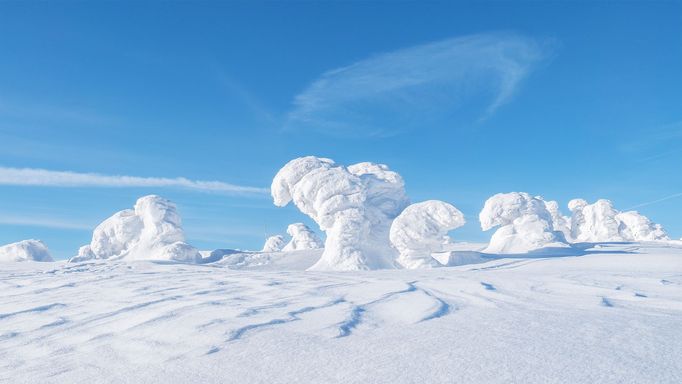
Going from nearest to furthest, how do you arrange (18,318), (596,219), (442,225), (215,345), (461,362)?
(461,362), (215,345), (18,318), (442,225), (596,219)

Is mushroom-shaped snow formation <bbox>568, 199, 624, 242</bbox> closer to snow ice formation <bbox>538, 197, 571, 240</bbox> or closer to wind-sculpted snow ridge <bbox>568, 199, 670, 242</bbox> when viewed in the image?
wind-sculpted snow ridge <bbox>568, 199, 670, 242</bbox>

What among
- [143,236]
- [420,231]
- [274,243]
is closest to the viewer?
[420,231]

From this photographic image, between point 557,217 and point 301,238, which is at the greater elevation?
point 557,217

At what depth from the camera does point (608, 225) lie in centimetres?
4669

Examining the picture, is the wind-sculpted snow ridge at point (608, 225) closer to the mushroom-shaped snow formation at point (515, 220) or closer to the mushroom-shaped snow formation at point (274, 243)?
the mushroom-shaped snow formation at point (515, 220)

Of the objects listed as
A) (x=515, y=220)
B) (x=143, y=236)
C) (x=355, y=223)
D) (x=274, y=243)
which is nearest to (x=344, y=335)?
(x=355, y=223)

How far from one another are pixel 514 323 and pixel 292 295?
3646 millimetres

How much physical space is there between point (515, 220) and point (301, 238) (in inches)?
835

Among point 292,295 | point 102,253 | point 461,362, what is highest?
point 102,253

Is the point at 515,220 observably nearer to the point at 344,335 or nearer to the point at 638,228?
the point at 638,228

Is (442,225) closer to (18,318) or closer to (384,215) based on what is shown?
(384,215)

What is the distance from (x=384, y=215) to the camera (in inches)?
1119

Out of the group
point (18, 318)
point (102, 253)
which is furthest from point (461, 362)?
point (102, 253)

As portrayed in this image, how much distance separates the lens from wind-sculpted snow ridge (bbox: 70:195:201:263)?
30062 millimetres
